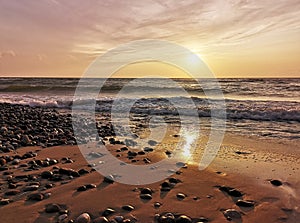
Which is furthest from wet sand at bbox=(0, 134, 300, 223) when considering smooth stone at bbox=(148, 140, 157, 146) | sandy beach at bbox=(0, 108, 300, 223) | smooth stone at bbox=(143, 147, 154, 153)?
smooth stone at bbox=(148, 140, 157, 146)

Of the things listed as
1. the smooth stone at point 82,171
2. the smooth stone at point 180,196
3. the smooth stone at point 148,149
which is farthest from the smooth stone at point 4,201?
the smooth stone at point 148,149

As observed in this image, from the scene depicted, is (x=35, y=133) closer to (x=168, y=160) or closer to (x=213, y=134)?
(x=168, y=160)

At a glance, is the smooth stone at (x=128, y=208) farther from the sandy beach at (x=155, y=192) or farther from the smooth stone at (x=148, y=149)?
the smooth stone at (x=148, y=149)

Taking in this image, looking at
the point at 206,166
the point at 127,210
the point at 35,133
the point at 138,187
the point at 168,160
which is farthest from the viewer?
the point at 35,133

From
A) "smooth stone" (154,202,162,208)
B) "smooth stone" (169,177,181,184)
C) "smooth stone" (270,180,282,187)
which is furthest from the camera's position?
"smooth stone" (169,177,181,184)

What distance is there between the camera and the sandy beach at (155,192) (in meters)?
3.23

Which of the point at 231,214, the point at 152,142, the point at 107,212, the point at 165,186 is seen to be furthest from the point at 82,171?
the point at 152,142

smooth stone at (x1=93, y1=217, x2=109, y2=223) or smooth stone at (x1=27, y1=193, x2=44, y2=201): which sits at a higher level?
smooth stone at (x1=27, y1=193, x2=44, y2=201)

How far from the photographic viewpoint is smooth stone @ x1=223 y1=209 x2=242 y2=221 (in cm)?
321

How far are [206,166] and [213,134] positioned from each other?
3240mm

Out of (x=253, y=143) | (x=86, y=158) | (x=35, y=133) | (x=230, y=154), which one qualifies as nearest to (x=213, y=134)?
(x=253, y=143)

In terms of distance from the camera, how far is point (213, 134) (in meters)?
8.46

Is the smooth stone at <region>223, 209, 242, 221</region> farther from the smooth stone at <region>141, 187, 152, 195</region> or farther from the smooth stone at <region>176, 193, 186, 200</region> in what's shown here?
the smooth stone at <region>141, 187, 152, 195</region>

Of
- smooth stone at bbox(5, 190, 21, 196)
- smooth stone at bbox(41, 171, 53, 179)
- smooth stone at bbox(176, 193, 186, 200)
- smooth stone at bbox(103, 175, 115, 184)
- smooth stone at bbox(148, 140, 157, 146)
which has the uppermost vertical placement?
smooth stone at bbox(148, 140, 157, 146)
